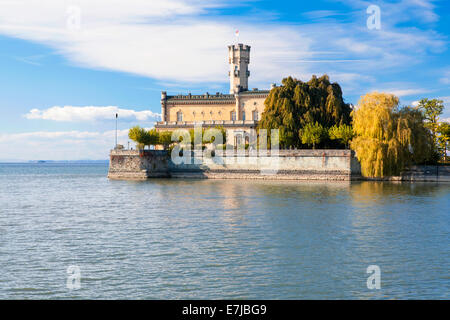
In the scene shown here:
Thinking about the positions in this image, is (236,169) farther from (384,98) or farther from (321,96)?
(384,98)

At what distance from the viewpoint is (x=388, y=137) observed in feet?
162

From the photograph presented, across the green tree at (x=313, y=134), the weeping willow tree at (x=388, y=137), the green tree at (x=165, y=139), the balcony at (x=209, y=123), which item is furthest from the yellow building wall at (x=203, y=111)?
the weeping willow tree at (x=388, y=137)

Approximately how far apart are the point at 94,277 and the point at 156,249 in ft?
13.1

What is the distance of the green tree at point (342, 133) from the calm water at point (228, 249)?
22651 mm

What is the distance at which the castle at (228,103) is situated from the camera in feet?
255

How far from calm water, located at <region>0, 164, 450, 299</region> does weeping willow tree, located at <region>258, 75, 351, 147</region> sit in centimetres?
2661

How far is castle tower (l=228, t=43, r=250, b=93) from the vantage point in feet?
267

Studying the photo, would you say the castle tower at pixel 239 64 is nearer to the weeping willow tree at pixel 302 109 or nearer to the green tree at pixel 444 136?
the weeping willow tree at pixel 302 109

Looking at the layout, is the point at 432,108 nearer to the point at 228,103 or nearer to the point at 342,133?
the point at 342,133

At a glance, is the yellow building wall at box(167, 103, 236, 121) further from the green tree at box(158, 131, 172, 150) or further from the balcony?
the green tree at box(158, 131, 172, 150)

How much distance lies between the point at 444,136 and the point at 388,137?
10675 millimetres

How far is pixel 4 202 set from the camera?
37.3 meters

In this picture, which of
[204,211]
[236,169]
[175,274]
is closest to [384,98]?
[236,169]

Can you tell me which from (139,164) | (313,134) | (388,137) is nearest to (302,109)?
(313,134)
